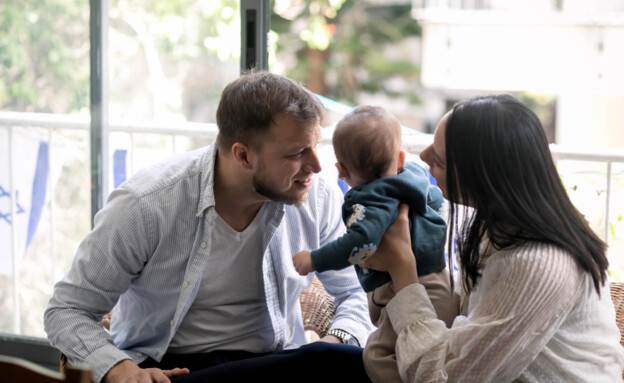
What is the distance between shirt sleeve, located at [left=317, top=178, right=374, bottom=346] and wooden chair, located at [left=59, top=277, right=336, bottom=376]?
0.19 feet

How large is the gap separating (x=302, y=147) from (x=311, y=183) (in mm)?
167

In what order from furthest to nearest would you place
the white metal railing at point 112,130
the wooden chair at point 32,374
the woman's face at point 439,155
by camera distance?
the white metal railing at point 112,130, the woman's face at point 439,155, the wooden chair at point 32,374

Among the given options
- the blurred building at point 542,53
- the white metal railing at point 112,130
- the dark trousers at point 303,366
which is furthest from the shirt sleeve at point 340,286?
the blurred building at point 542,53

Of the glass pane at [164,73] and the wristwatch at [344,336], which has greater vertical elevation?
the glass pane at [164,73]

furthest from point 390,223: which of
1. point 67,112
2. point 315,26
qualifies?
point 315,26

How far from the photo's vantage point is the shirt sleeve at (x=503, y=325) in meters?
1.48

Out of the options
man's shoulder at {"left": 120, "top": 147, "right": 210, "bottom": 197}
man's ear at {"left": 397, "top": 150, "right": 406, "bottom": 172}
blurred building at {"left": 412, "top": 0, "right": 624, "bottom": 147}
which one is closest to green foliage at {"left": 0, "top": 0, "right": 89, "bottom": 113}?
man's shoulder at {"left": 120, "top": 147, "right": 210, "bottom": 197}

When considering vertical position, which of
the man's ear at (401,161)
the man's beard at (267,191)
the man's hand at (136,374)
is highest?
the man's ear at (401,161)

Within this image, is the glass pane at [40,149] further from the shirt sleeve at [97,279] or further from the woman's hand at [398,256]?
the woman's hand at [398,256]

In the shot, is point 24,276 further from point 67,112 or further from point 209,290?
point 209,290

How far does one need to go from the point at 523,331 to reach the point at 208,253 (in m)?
0.81

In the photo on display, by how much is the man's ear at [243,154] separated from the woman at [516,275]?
53 cm

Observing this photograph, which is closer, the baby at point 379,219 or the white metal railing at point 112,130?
the baby at point 379,219

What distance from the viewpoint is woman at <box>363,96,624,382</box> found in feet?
4.89
